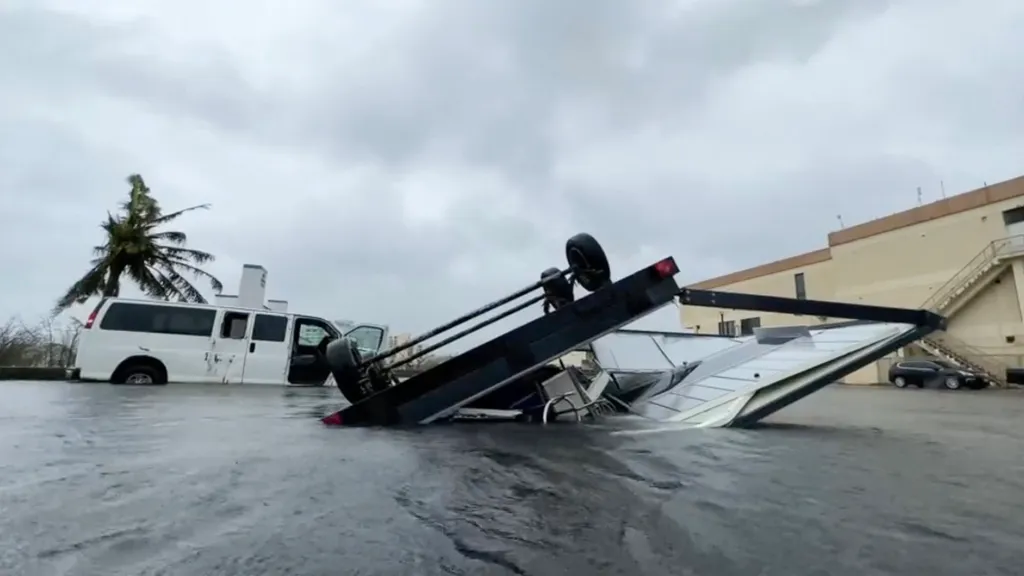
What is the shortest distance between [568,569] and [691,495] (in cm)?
100

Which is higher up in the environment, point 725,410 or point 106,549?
point 725,410

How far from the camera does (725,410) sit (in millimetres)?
4598

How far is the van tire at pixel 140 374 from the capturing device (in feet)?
26.8

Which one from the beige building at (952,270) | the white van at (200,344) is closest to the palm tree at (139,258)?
the white van at (200,344)

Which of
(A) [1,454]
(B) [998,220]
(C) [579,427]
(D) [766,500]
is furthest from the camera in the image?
(B) [998,220]

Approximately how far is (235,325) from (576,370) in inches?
243

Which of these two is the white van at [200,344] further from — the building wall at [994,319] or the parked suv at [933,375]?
the building wall at [994,319]

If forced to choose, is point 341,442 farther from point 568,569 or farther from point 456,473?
point 568,569

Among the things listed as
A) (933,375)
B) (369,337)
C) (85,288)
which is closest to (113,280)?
(85,288)

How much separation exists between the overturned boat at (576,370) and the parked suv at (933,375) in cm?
1867

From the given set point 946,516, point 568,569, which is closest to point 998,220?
point 946,516

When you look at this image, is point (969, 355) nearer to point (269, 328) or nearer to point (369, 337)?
point (369, 337)

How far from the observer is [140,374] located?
8.26 m

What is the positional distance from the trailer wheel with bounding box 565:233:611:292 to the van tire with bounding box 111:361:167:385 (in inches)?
287
